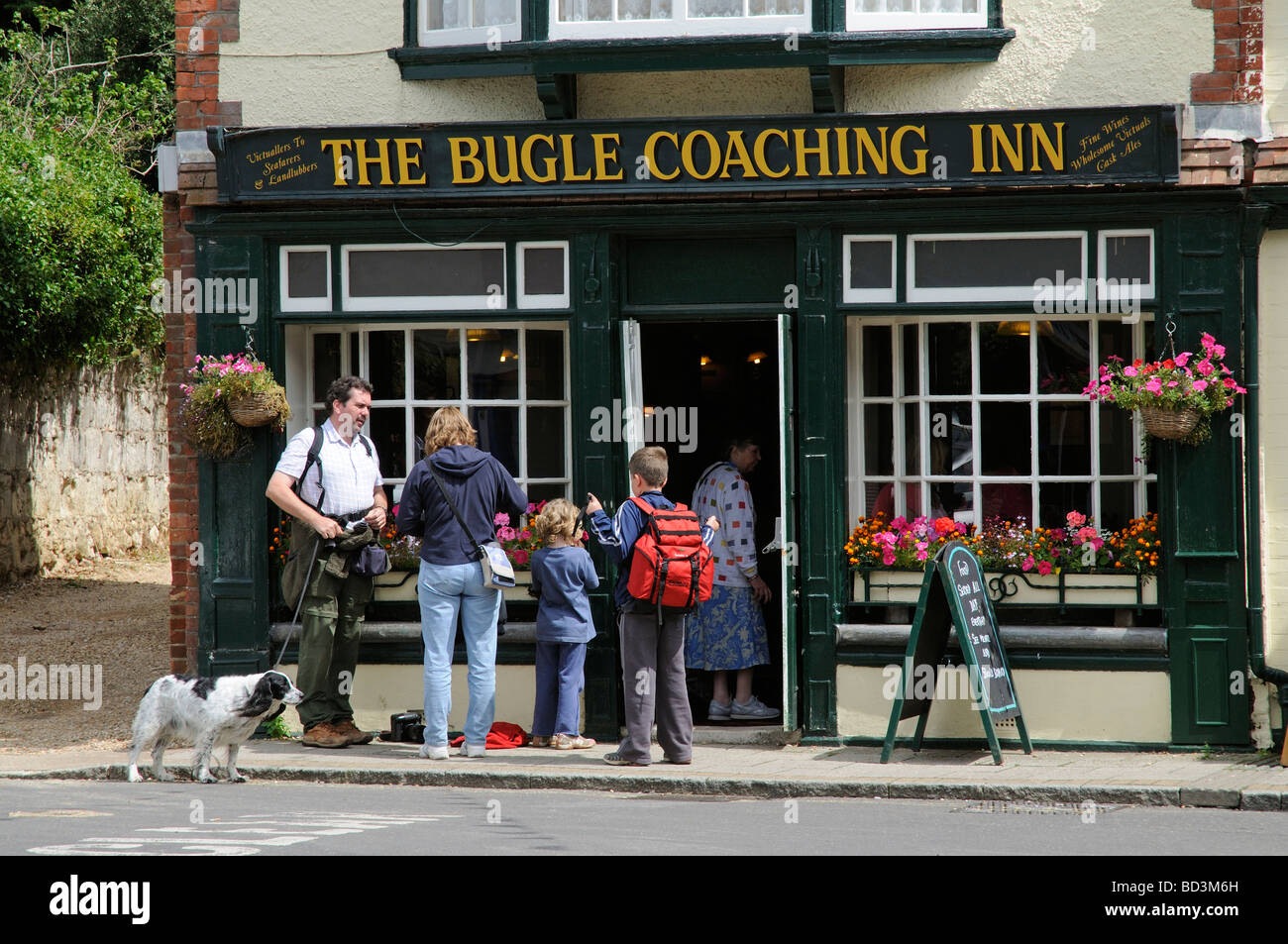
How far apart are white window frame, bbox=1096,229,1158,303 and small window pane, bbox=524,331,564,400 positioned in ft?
11.4

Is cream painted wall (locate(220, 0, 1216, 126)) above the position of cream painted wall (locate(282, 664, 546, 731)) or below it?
above

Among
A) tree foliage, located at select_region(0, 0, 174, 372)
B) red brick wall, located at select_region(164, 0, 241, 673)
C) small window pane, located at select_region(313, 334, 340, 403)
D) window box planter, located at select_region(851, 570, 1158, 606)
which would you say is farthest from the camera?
tree foliage, located at select_region(0, 0, 174, 372)

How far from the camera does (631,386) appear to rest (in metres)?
9.91

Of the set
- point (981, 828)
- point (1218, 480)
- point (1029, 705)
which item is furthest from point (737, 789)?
point (1218, 480)

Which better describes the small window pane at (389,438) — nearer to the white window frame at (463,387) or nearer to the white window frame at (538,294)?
the white window frame at (463,387)

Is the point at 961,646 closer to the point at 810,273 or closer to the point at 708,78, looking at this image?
the point at 810,273

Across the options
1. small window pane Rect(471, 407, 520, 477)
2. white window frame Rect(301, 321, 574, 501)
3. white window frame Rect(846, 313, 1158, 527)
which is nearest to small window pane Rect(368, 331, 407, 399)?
white window frame Rect(301, 321, 574, 501)

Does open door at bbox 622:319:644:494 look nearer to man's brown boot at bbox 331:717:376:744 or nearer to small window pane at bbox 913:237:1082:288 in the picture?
small window pane at bbox 913:237:1082:288

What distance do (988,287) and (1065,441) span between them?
1.09 m

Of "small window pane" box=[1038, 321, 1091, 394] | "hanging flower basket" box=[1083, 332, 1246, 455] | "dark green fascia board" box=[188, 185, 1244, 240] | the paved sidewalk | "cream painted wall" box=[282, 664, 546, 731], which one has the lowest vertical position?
the paved sidewalk

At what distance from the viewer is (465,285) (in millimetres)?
10195

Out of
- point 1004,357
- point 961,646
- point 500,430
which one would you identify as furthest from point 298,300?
point 961,646

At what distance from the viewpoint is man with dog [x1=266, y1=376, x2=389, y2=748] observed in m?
9.54

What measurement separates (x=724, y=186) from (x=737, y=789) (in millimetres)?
3758
